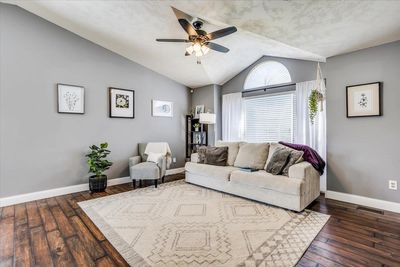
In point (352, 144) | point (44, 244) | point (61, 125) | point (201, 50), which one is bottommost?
point (44, 244)

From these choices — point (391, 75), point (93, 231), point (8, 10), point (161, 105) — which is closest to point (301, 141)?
point (391, 75)

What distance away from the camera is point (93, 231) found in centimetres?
243

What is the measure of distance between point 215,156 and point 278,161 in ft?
4.32

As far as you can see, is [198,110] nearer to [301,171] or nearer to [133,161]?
[133,161]

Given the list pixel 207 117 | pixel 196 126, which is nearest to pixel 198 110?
pixel 196 126

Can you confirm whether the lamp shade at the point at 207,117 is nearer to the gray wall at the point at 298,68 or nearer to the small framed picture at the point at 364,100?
the gray wall at the point at 298,68

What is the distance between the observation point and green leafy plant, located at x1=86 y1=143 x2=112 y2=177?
396 centimetres

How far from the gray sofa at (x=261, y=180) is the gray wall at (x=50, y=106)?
204 cm

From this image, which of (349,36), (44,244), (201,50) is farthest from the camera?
(201,50)

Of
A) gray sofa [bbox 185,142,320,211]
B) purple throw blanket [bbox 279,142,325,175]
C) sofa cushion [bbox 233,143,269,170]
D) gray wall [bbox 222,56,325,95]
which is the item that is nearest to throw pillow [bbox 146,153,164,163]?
gray sofa [bbox 185,142,320,211]

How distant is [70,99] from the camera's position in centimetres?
395

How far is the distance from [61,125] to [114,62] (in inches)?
69.9

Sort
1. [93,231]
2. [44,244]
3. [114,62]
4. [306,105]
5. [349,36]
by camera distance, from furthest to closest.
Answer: [114,62]
[306,105]
[349,36]
[93,231]
[44,244]

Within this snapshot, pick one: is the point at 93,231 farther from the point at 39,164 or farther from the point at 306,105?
the point at 306,105
